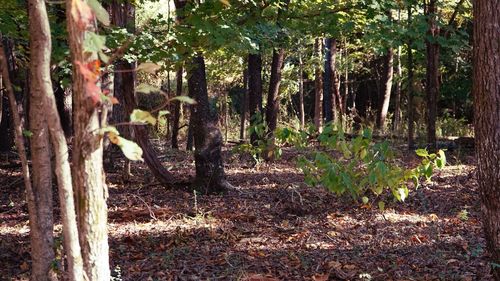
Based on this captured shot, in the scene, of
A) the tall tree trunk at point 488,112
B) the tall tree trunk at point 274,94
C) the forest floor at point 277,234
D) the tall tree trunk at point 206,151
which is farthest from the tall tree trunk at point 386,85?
the tall tree trunk at point 488,112

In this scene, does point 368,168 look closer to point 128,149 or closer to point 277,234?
point 277,234

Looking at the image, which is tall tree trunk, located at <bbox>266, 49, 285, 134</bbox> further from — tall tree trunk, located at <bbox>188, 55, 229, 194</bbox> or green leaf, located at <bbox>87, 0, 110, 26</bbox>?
green leaf, located at <bbox>87, 0, 110, 26</bbox>

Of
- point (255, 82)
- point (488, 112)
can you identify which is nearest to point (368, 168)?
point (488, 112)

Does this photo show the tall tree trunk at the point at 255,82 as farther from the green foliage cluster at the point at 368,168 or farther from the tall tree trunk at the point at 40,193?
the tall tree trunk at the point at 40,193

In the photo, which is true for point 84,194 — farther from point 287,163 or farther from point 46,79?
point 287,163

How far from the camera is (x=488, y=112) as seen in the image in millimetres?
4078

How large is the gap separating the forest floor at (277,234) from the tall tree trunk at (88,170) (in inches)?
118

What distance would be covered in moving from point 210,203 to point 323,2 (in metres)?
3.30

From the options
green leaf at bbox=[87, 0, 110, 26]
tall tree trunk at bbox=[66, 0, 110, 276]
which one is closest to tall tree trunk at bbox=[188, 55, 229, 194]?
tall tree trunk at bbox=[66, 0, 110, 276]

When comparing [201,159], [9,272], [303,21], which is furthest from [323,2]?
[9,272]

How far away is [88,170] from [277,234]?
14.8 ft

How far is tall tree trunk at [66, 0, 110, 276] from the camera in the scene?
61.0 inches

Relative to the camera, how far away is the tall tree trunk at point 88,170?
155 cm

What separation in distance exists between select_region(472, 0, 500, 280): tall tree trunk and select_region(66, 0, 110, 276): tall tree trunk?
331 centimetres
